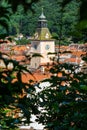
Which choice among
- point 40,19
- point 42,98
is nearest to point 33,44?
point 40,19

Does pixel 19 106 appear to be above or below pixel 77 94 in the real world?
above

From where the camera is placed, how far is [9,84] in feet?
6.50

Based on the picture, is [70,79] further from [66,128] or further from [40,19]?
[40,19]

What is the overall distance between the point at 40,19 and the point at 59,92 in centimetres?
4420

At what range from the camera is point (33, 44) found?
45.0 metres

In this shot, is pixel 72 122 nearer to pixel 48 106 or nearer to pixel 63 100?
pixel 63 100

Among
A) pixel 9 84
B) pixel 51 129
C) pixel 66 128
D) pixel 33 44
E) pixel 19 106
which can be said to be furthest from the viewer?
pixel 33 44

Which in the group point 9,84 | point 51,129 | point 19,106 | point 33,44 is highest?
point 9,84

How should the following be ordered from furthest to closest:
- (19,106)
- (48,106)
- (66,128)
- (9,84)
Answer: (48,106) → (66,128) → (19,106) → (9,84)

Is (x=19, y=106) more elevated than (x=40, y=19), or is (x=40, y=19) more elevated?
(x=19, y=106)

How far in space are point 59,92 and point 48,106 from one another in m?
0.28

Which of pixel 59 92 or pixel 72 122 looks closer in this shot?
pixel 72 122

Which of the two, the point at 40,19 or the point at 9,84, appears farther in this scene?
the point at 40,19

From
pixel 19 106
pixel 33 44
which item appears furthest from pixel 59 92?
pixel 33 44
